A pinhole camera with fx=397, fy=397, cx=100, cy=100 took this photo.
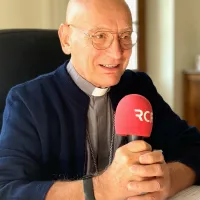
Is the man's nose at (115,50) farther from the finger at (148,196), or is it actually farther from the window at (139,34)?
the window at (139,34)

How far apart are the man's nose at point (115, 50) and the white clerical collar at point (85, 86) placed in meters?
0.13

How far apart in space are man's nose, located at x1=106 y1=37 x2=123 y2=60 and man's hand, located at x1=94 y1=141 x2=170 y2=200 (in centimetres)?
35

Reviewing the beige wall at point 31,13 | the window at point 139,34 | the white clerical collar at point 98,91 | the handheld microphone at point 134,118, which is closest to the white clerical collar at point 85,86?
the white clerical collar at point 98,91

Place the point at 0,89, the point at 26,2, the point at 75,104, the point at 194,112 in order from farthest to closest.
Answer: the point at 194,112, the point at 26,2, the point at 0,89, the point at 75,104

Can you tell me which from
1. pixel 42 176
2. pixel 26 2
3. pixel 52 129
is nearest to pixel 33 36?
pixel 52 129

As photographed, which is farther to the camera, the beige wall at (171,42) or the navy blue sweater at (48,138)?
the beige wall at (171,42)

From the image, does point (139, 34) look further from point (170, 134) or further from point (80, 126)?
point (80, 126)

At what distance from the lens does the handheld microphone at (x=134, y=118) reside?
77 cm

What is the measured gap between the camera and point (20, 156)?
0.97m

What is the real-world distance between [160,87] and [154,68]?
6.5 inches

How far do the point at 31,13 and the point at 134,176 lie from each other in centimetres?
169

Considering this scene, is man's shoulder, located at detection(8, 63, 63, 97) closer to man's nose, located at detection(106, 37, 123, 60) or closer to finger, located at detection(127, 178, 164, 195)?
man's nose, located at detection(106, 37, 123, 60)

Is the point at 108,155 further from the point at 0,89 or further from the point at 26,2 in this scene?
the point at 26,2

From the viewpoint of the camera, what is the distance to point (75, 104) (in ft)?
3.72
